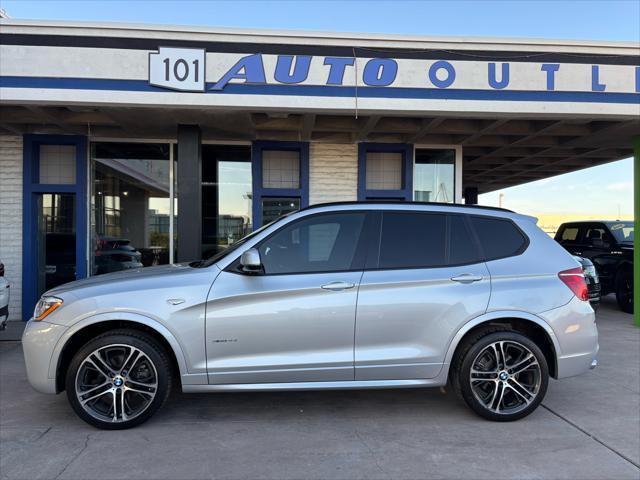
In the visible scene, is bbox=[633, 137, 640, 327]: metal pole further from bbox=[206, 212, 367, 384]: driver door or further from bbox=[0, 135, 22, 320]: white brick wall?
bbox=[0, 135, 22, 320]: white brick wall

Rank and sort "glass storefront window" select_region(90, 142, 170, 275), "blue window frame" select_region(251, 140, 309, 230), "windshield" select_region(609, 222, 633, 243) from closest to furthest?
"blue window frame" select_region(251, 140, 309, 230)
"glass storefront window" select_region(90, 142, 170, 275)
"windshield" select_region(609, 222, 633, 243)

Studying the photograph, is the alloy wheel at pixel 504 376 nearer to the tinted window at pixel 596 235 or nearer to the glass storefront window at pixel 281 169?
the glass storefront window at pixel 281 169

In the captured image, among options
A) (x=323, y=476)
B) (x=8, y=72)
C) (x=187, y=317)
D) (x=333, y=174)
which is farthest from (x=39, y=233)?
(x=323, y=476)

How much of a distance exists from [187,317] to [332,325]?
116cm

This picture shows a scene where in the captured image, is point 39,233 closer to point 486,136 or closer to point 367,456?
point 367,456

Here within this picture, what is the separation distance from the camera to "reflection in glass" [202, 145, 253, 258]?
28.7 ft

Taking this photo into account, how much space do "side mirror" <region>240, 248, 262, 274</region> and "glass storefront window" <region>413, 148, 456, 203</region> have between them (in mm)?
5762

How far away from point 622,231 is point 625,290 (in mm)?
1322

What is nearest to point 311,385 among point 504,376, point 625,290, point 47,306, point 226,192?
point 504,376

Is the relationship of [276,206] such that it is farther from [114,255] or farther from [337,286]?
[337,286]

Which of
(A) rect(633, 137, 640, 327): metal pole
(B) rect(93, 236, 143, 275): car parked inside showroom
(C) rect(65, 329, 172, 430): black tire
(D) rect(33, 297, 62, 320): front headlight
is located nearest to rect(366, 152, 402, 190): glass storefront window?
(A) rect(633, 137, 640, 327): metal pole

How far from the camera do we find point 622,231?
10.5 metres

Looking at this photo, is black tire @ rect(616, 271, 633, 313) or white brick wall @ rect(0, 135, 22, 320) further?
black tire @ rect(616, 271, 633, 313)

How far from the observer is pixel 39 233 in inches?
332
